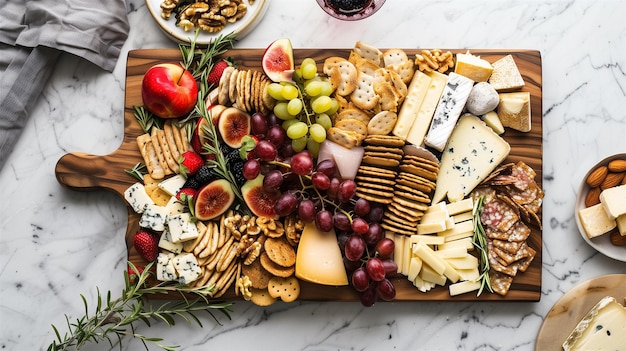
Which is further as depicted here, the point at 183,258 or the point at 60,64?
the point at 60,64

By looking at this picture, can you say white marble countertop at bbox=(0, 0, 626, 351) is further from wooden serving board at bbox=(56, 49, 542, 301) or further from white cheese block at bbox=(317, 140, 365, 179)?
white cheese block at bbox=(317, 140, 365, 179)

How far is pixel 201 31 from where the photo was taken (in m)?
2.09

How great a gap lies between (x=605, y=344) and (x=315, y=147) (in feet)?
3.74

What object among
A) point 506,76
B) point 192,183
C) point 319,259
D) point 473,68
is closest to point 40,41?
point 192,183

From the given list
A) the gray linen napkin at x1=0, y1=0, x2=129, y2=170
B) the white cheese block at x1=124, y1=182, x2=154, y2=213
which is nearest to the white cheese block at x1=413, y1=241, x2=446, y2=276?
the white cheese block at x1=124, y1=182, x2=154, y2=213

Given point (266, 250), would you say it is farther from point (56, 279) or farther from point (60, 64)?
point (60, 64)

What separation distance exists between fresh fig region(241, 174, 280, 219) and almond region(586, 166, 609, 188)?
3.43ft

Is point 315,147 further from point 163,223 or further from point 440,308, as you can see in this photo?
point 440,308

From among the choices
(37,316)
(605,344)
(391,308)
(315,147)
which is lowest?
(37,316)

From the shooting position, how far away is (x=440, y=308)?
2123mm

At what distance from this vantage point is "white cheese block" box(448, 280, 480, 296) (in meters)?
2.02

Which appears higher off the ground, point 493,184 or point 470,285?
point 493,184

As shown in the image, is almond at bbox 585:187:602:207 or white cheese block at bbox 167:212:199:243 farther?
almond at bbox 585:187:602:207

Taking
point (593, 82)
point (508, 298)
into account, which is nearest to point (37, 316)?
point (508, 298)
